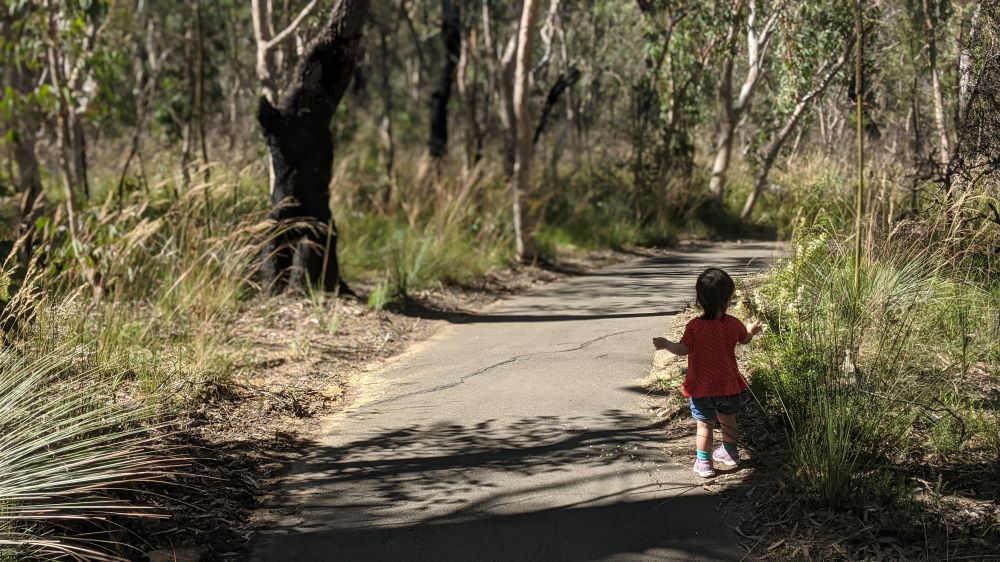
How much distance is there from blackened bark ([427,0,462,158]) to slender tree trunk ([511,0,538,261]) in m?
5.57

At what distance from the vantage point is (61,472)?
4.47m

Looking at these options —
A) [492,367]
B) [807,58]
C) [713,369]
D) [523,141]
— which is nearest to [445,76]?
[807,58]

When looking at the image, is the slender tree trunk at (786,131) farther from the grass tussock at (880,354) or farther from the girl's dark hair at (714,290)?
the girl's dark hair at (714,290)

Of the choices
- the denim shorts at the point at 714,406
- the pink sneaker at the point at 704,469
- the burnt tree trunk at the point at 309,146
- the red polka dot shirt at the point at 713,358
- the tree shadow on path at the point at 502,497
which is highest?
the burnt tree trunk at the point at 309,146

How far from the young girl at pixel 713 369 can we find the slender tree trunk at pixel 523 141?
7.41 meters

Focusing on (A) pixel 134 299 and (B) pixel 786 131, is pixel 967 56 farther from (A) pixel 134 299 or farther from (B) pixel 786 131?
(B) pixel 786 131

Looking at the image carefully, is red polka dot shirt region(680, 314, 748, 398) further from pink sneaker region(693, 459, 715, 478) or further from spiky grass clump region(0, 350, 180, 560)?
spiky grass clump region(0, 350, 180, 560)

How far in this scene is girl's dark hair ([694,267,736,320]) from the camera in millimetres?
5230

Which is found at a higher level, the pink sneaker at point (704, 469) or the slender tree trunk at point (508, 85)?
the slender tree trunk at point (508, 85)

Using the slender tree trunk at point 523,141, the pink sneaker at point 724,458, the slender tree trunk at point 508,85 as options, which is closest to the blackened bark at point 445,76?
the slender tree trunk at point 508,85

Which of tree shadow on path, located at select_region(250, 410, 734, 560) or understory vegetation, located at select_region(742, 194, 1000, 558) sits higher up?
understory vegetation, located at select_region(742, 194, 1000, 558)

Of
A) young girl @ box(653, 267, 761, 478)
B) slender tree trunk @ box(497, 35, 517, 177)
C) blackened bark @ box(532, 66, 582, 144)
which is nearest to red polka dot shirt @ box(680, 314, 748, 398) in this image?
young girl @ box(653, 267, 761, 478)

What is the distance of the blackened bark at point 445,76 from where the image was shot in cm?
1852

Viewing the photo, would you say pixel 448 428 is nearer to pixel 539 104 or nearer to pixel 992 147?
pixel 992 147
